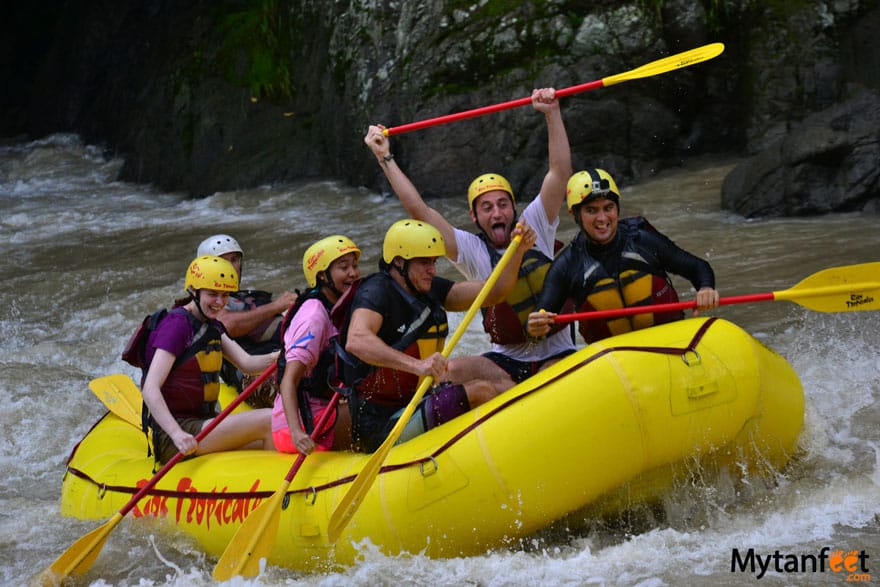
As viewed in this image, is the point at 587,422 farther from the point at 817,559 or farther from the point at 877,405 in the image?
the point at 877,405

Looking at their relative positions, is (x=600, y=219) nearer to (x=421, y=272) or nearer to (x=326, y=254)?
(x=421, y=272)

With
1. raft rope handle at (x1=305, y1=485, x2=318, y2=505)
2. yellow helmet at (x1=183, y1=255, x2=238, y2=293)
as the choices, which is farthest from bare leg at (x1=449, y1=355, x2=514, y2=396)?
yellow helmet at (x1=183, y1=255, x2=238, y2=293)

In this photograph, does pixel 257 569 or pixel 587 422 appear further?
pixel 257 569

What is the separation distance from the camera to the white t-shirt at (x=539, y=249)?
4469 millimetres

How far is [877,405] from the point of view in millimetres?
5082

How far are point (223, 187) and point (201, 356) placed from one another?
8.63 metres

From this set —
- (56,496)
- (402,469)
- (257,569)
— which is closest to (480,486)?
(402,469)

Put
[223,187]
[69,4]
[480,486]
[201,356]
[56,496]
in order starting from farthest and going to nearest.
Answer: [69,4] < [223,187] < [56,496] < [201,356] < [480,486]

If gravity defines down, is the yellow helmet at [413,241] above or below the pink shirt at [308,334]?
above

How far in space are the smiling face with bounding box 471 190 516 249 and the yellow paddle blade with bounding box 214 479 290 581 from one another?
1322 mm

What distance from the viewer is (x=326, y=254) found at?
14.5ft

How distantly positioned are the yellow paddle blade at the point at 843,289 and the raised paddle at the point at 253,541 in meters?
2.09

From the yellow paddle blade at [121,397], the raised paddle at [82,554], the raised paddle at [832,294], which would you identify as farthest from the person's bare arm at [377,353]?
the yellow paddle blade at [121,397]

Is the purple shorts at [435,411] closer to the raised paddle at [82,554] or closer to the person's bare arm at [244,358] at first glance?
the person's bare arm at [244,358]
